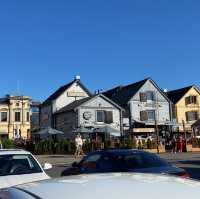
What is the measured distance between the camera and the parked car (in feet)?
40.1

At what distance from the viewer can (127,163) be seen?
1278cm

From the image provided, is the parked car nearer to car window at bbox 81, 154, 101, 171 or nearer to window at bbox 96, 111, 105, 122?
car window at bbox 81, 154, 101, 171

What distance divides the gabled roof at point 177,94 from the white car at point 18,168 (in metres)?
66.8

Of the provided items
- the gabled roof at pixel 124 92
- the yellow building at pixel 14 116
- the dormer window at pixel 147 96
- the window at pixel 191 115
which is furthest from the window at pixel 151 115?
the yellow building at pixel 14 116

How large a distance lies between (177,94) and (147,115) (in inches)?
390

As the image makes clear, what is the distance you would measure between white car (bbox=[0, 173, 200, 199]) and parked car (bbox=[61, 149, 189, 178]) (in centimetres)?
→ 785

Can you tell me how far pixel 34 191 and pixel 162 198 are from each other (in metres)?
0.93

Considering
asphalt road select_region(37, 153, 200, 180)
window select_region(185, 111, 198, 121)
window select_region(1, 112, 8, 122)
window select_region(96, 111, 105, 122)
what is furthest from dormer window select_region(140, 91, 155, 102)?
asphalt road select_region(37, 153, 200, 180)

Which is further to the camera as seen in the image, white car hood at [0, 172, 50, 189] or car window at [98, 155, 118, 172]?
car window at [98, 155, 118, 172]

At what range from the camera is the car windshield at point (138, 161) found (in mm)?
12586

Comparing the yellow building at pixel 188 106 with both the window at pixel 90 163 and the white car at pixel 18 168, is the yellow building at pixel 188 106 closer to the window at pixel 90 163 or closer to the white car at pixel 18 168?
the window at pixel 90 163

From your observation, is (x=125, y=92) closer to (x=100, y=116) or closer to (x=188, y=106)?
(x=188, y=106)

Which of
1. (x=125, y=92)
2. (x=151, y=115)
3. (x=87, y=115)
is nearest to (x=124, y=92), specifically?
(x=125, y=92)

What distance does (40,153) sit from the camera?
46219 mm
